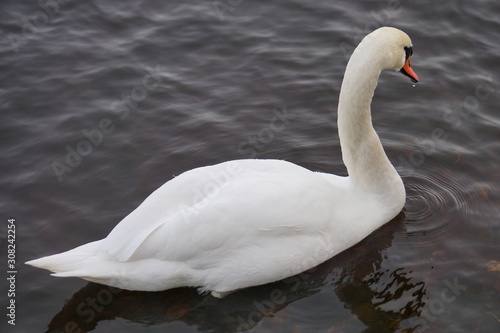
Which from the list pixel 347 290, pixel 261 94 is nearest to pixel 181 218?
pixel 347 290

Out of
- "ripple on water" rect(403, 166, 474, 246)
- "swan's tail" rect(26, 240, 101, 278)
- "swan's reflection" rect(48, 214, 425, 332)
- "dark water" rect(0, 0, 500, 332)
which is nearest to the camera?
"swan's tail" rect(26, 240, 101, 278)

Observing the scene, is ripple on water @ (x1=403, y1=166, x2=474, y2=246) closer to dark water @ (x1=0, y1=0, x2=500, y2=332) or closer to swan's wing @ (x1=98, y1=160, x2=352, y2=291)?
dark water @ (x1=0, y1=0, x2=500, y2=332)

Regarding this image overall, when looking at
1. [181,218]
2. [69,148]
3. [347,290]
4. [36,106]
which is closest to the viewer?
[181,218]

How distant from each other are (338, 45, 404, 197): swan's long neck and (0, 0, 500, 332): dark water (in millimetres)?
618

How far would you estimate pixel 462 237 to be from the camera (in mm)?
8133

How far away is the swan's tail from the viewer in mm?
7023

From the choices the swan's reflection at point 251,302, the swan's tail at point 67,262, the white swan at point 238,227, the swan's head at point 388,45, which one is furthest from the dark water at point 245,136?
the swan's head at point 388,45

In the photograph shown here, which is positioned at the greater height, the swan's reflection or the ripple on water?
the ripple on water

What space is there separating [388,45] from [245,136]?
9.15 feet

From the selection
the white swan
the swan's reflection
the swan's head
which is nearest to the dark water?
the swan's reflection

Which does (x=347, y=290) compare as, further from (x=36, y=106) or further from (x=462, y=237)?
(x=36, y=106)

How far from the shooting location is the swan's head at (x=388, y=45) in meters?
7.48

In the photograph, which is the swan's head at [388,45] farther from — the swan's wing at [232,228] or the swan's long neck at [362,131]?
the swan's wing at [232,228]

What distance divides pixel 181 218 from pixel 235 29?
5.51 m
